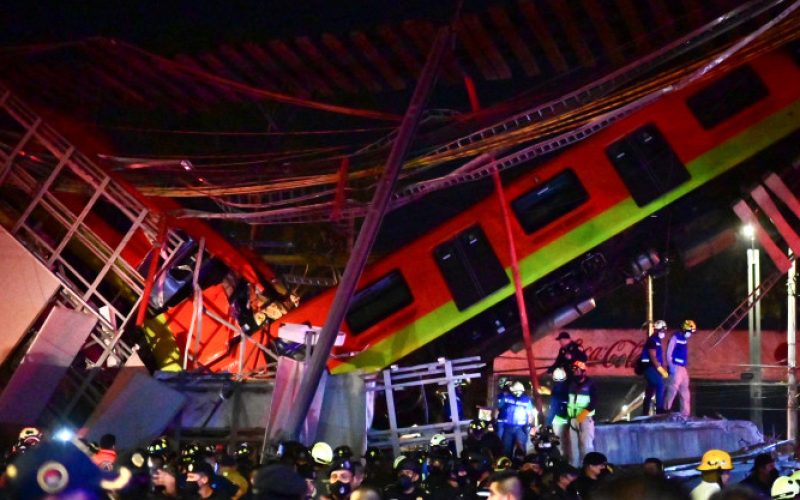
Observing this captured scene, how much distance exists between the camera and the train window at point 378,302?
1980 cm

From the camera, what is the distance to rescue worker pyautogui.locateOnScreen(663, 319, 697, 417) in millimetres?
18484

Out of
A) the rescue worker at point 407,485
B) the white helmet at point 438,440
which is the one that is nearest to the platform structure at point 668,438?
the white helmet at point 438,440

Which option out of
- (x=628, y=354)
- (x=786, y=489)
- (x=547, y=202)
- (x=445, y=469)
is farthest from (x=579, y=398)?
(x=628, y=354)

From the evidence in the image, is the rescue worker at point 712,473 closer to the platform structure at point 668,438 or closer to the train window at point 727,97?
the platform structure at point 668,438

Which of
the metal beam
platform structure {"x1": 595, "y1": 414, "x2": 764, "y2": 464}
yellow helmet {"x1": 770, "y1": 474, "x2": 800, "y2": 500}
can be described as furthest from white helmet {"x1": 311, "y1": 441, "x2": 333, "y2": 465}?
platform structure {"x1": 595, "y1": 414, "x2": 764, "y2": 464}

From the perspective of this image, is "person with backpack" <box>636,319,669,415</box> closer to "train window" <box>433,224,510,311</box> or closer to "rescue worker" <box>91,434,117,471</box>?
"train window" <box>433,224,510,311</box>

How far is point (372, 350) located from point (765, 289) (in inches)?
316

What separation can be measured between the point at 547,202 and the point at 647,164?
1851mm

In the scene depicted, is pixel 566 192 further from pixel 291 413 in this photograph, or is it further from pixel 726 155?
pixel 291 413

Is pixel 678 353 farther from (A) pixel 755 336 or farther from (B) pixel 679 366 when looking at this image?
(A) pixel 755 336

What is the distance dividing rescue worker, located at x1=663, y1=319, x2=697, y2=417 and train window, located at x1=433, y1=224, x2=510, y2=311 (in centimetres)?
307

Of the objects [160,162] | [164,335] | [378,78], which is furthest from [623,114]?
[164,335]

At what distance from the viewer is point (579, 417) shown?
16234 millimetres

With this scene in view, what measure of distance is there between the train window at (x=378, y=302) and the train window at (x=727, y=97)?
6010mm
